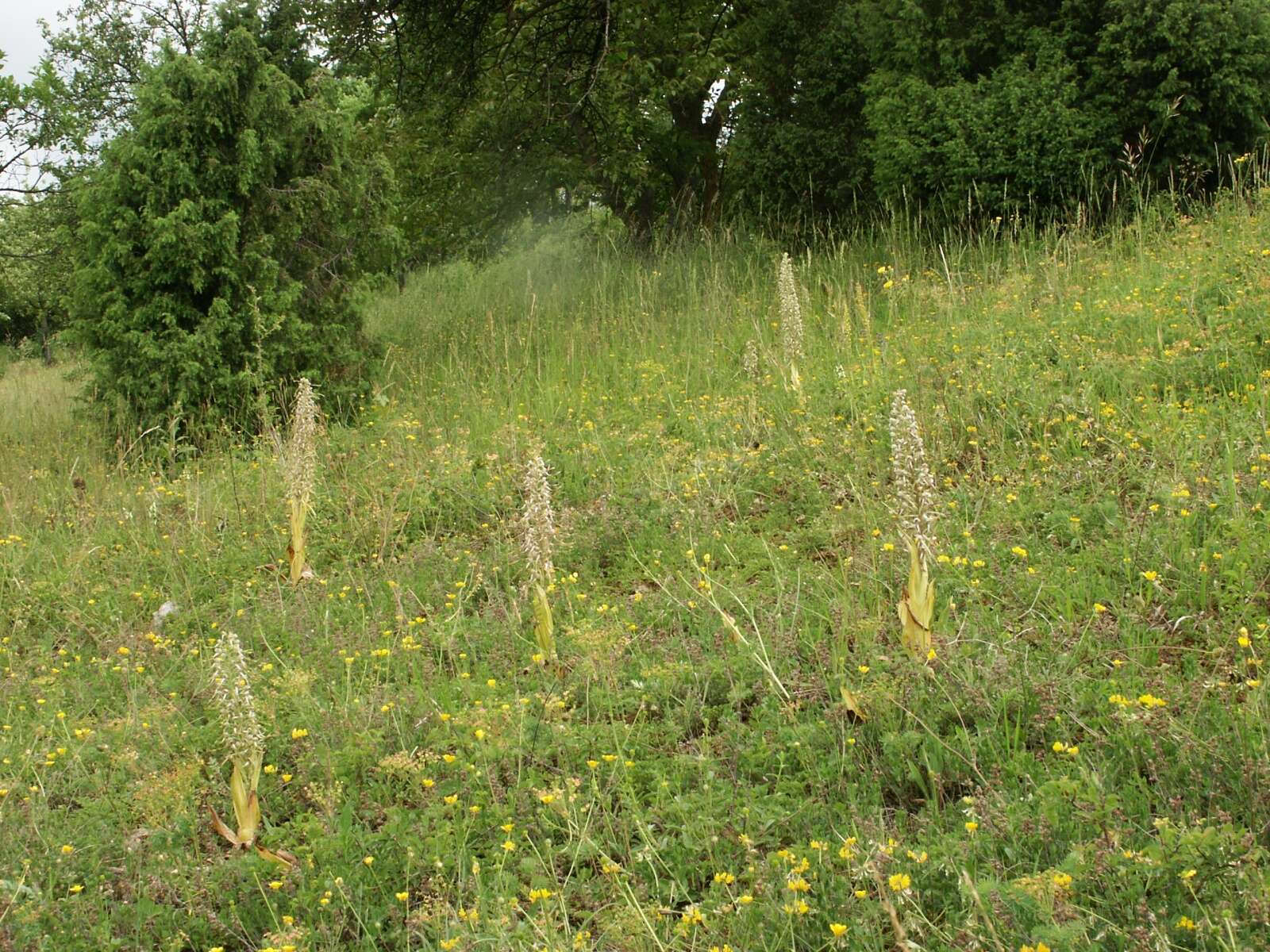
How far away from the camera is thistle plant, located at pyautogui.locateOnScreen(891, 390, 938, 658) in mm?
3074

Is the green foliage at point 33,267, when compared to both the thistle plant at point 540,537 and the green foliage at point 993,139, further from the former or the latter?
the green foliage at point 993,139

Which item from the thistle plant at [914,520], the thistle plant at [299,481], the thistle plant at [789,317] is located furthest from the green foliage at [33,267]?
the thistle plant at [914,520]

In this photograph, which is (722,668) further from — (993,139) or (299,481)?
(993,139)

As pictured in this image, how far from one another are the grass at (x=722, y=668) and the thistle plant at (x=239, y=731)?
0.30 feet

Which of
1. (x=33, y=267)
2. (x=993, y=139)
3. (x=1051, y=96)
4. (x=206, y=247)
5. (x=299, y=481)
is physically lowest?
(x=299, y=481)

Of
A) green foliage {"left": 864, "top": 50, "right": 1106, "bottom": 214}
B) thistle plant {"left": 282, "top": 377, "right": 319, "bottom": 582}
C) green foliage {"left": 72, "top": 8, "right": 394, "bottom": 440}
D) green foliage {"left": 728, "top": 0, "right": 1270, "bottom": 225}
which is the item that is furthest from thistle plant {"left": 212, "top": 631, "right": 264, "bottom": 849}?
green foliage {"left": 864, "top": 50, "right": 1106, "bottom": 214}

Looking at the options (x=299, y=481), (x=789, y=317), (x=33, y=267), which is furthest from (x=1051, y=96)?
(x=33, y=267)

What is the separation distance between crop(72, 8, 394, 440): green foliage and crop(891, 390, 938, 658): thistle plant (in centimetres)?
545

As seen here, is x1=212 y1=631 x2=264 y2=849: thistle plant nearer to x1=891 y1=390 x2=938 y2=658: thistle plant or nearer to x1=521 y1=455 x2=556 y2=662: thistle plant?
x1=521 y1=455 x2=556 y2=662: thistle plant

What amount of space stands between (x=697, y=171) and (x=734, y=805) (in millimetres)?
12427

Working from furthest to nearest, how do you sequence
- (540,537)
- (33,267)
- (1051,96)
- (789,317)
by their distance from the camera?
(33,267), (1051,96), (789,317), (540,537)

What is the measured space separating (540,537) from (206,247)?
17.4 ft

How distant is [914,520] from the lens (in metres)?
3.08

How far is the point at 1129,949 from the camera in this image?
2.03 m
